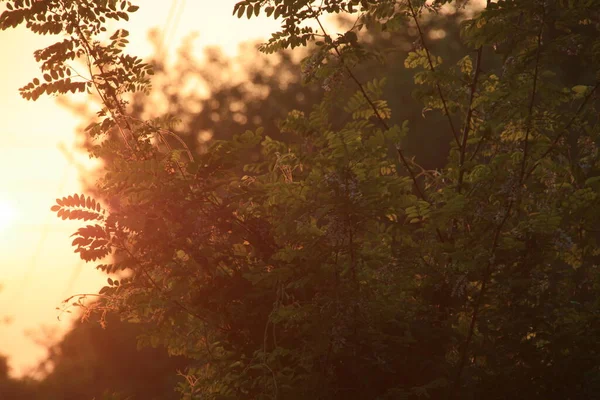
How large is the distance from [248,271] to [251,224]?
0.39 metres

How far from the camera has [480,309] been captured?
17.9ft

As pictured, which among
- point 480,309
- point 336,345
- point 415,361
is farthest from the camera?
point 480,309

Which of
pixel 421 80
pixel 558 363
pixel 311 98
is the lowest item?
pixel 558 363

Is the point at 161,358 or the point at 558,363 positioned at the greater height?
the point at 161,358

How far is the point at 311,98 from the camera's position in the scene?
35.0 metres

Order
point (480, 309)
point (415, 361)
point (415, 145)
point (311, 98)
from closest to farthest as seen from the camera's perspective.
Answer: point (415, 361) → point (480, 309) → point (415, 145) → point (311, 98)

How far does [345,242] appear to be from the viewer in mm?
4875

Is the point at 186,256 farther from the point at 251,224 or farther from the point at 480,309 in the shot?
the point at 480,309

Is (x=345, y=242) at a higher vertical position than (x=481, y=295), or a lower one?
higher

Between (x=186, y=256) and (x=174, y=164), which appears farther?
(x=186, y=256)

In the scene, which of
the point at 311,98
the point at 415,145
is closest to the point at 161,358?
the point at 415,145

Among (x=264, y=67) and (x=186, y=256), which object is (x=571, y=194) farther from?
(x=264, y=67)

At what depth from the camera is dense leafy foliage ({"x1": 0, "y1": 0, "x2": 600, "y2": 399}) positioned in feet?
15.7

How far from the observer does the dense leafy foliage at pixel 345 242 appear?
188 inches
